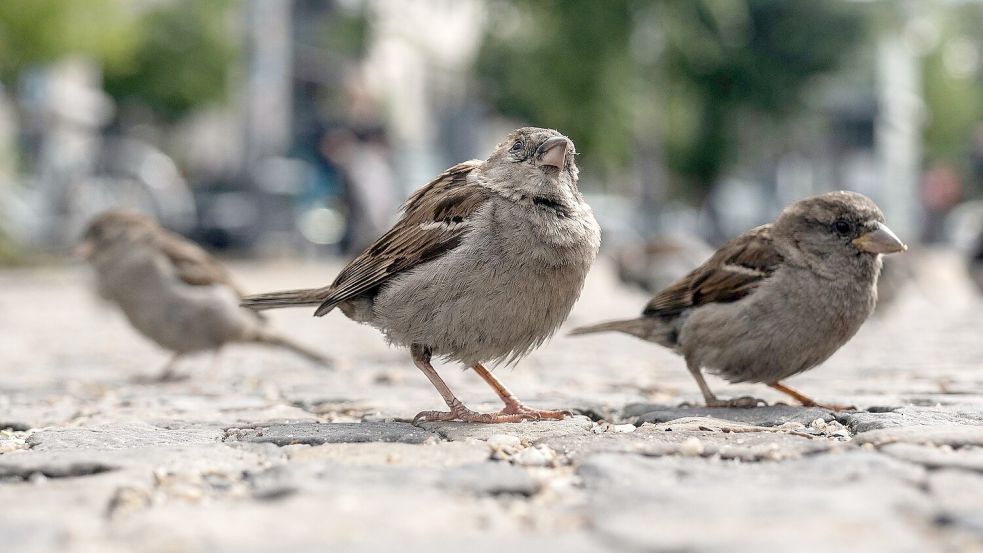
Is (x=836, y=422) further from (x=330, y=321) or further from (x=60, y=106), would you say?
(x=60, y=106)

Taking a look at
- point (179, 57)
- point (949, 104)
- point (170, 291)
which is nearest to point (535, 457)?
point (170, 291)

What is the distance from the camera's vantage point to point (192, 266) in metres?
6.04

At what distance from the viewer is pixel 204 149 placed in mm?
36656

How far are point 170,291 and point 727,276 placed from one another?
2934 mm

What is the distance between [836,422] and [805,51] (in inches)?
823

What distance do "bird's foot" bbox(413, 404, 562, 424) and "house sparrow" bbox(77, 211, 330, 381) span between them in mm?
2335

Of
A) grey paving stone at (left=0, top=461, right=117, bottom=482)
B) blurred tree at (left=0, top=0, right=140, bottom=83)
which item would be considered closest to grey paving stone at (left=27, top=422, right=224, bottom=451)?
grey paving stone at (left=0, top=461, right=117, bottom=482)

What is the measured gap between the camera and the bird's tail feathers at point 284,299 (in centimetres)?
414

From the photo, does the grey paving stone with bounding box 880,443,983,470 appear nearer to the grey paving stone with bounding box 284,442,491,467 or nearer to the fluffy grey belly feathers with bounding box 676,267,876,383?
the fluffy grey belly feathers with bounding box 676,267,876,383

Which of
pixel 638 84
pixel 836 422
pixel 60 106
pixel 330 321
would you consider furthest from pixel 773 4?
pixel 836 422

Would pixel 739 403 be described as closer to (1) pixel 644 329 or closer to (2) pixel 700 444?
(1) pixel 644 329

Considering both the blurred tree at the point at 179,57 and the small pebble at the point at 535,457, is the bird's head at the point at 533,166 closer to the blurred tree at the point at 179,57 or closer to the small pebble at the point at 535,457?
the small pebble at the point at 535,457

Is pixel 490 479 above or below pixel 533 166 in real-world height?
below

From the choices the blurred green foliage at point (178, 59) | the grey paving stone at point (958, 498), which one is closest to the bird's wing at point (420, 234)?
the grey paving stone at point (958, 498)
